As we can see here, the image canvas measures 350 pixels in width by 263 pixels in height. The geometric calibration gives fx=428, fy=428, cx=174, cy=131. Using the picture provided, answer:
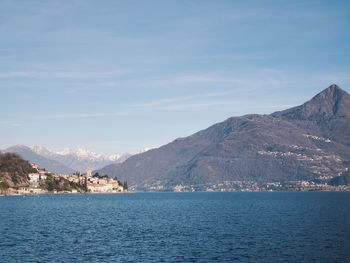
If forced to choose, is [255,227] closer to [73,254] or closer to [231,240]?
[231,240]

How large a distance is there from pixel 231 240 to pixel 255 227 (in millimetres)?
19464

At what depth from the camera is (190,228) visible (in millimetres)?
87000

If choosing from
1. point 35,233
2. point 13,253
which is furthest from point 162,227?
point 13,253

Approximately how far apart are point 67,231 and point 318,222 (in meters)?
54.6

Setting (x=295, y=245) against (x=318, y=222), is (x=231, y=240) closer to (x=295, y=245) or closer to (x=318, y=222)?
(x=295, y=245)

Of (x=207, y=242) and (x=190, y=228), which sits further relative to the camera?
(x=190, y=228)

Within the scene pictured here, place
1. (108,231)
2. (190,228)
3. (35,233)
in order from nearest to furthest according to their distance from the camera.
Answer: (35,233)
(108,231)
(190,228)

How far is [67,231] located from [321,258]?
45.9 metres

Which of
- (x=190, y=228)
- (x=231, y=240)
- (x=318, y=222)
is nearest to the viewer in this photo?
(x=231, y=240)

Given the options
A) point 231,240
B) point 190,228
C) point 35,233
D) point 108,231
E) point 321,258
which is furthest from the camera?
point 190,228

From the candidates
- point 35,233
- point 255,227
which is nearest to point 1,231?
point 35,233

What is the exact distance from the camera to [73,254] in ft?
185

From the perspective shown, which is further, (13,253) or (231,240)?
(231,240)

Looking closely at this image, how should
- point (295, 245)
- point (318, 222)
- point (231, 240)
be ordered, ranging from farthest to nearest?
point (318, 222) → point (231, 240) → point (295, 245)
